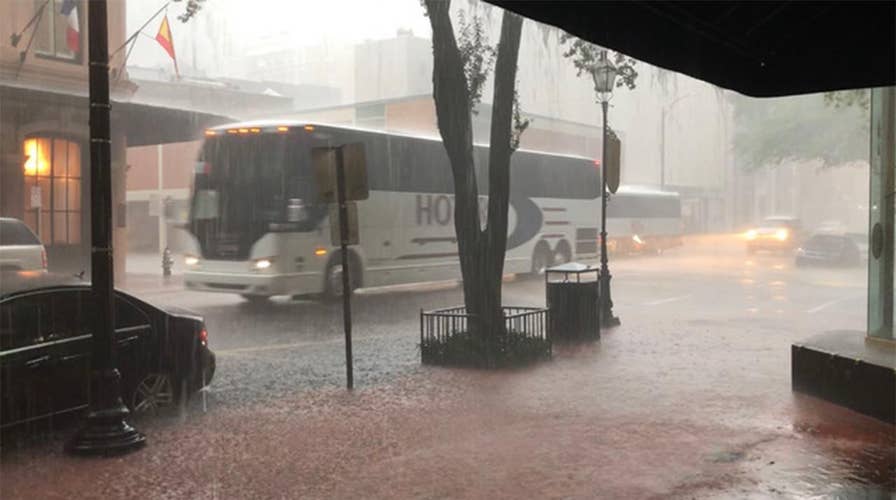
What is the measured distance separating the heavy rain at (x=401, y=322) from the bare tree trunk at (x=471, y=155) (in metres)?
0.04

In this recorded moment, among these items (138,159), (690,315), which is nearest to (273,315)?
(690,315)

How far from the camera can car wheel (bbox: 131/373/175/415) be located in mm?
7742

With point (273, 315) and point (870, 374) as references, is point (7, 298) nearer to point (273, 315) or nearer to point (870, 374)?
point (870, 374)

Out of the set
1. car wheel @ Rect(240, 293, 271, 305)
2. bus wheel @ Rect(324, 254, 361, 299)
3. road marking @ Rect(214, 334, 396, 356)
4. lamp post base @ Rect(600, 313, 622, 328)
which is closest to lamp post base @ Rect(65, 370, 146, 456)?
road marking @ Rect(214, 334, 396, 356)

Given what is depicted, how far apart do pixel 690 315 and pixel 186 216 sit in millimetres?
10800

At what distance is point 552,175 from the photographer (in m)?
26.9

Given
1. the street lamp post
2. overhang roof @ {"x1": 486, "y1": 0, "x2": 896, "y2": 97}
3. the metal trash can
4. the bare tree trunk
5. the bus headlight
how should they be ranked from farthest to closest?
the bus headlight → the street lamp post → the metal trash can → the bare tree trunk → overhang roof @ {"x1": 486, "y1": 0, "x2": 896, "y2": 97}

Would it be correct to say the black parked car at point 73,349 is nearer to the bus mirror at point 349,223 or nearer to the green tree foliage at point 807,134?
the bus mirror at point 349,223

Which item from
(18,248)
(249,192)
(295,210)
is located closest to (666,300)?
(295,210)

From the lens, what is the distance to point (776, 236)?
39.3 metres

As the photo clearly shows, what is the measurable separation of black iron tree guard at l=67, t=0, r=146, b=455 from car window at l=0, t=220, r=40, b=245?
833cm

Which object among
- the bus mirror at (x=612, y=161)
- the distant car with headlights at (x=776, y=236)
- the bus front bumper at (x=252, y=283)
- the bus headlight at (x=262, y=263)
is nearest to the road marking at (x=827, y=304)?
the bus mirror at (x=612, y=161)

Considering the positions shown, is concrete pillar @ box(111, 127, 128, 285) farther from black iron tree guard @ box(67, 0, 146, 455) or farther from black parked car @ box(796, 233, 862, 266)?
black parked car @ box(796, 233, 862, 266)

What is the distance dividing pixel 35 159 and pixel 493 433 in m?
15.9
